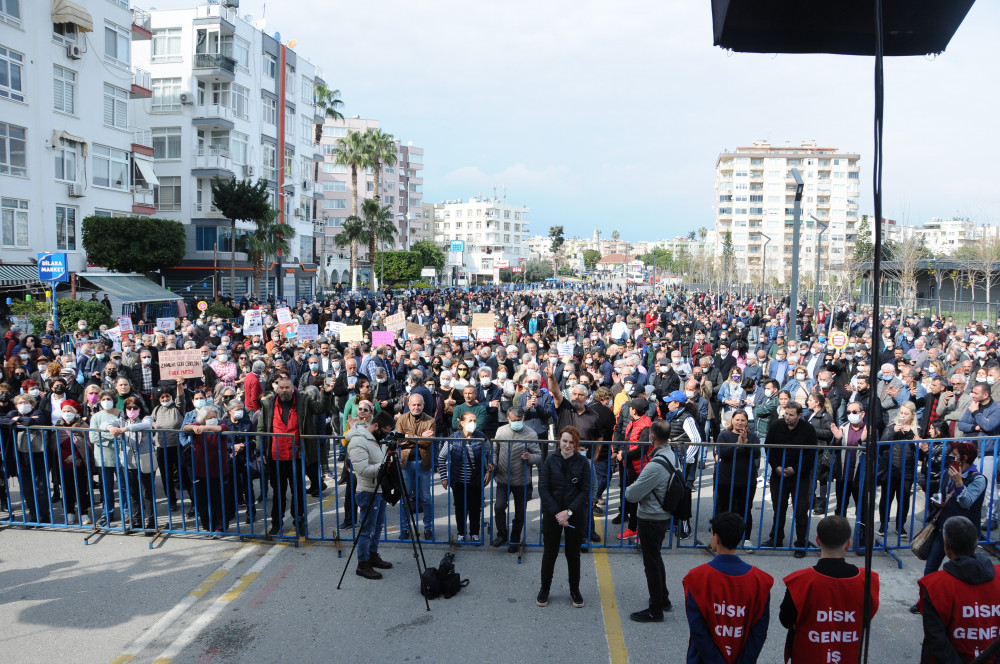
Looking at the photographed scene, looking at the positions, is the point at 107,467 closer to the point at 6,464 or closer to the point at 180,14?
the point at 6,464

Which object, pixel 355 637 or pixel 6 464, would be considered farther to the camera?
pixel 6 464

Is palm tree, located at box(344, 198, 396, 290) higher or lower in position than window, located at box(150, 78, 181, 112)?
lower

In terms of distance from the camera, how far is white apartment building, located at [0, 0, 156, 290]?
1058 inches

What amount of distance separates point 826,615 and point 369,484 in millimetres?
4195

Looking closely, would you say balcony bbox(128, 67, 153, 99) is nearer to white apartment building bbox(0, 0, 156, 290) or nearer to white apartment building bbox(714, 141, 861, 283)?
white apartment building bbox(0, 0, 156, 290)

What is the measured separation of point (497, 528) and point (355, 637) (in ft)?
7.55

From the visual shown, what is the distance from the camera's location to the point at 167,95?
4259 cm

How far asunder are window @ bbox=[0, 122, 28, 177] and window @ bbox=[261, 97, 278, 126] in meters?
21.3

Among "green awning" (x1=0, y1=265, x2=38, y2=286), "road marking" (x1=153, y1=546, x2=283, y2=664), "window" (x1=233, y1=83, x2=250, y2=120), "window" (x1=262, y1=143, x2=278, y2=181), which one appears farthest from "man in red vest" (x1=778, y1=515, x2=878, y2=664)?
"window" (x1=262, y1=143, x2=278, y2=181)

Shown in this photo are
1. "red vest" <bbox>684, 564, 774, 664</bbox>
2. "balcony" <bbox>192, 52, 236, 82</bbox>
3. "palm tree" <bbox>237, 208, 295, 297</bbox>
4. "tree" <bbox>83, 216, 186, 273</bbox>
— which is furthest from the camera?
"balcony" <bbox>192, 52, 236, 82</bbox>

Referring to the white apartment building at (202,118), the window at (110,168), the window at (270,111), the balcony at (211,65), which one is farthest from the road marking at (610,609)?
the window at (270,111)

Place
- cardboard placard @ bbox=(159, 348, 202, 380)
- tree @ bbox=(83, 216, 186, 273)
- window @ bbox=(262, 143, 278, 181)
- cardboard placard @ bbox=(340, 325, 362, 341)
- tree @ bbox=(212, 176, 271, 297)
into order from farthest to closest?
1. window @ bbox=(262, 143, 278, 181)
2. tree @ bbox=(212, 176, 271, 297)
3. tree @ bbox=(83, 216, 186, 273)
4. cardboard placard @ bbox=(340, 325, 362, 341)
5. cardboard placard @ bbox=(159, 348, 202, 380)

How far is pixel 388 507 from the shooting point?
8.67 metres

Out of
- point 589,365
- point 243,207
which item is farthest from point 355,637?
point 243,207
